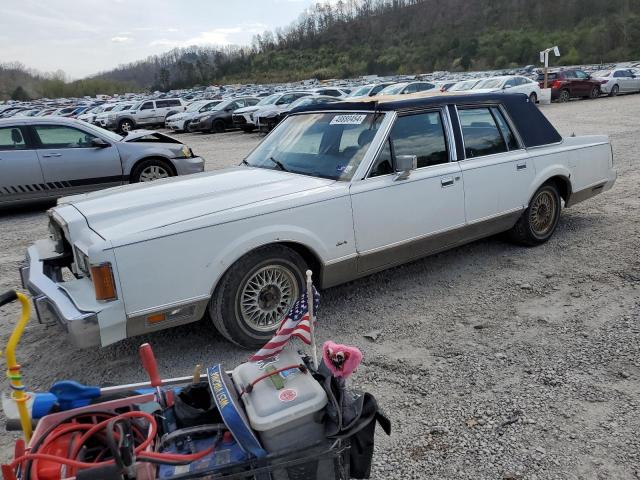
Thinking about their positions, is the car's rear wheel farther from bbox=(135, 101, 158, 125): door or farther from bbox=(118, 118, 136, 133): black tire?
bbox=(135, 101, 158, 125): door

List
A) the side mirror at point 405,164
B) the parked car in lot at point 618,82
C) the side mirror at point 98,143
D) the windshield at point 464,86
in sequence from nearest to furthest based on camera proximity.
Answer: the side mirror at point 405,164, the side mirror at point 98,143, the windshield at point 464,86, the parked car in lot at point 618,82

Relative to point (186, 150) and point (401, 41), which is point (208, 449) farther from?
point (401, 41)

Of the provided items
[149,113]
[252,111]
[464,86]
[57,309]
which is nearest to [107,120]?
[149,113]

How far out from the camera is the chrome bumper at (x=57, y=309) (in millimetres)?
2974

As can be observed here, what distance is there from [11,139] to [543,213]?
309 inches

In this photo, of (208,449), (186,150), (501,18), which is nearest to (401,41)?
(501,18)

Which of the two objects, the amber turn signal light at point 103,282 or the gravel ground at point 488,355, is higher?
the amber turn signal light at point 103,282

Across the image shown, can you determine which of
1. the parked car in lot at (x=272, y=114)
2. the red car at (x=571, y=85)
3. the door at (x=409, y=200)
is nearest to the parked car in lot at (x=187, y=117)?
the parked car in lot at (x=272, y=114)

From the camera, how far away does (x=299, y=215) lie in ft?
12.0

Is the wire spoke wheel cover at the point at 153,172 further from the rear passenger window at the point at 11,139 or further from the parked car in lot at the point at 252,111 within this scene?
the parked car in lot at the point at 252,111

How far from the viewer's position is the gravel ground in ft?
8.66

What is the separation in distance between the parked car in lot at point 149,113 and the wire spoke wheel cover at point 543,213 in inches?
974

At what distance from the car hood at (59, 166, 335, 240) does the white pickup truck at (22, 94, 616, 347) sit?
16mm

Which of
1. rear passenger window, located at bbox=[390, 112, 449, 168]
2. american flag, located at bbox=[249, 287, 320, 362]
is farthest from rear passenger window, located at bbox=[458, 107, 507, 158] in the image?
american flag, located at bbox=[249, 287, 320, 362]
